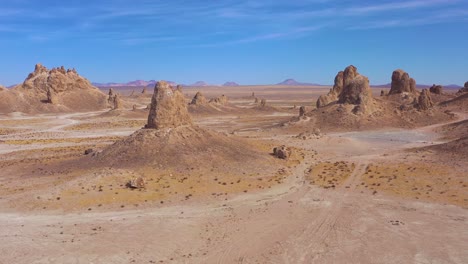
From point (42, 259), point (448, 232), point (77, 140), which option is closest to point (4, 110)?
point (77, 140)

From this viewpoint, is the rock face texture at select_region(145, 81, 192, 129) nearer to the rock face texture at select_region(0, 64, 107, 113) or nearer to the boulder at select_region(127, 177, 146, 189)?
the boulder at select_region(127, 177, 146, 189)

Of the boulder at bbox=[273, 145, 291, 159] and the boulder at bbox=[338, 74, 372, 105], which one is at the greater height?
the boulder at bbox=[338, 74, 372, 105]

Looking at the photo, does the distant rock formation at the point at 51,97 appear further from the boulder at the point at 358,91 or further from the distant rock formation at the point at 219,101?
the boulder at the point at 358,91

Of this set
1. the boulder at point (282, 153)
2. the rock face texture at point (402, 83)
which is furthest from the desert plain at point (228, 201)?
the rock face texture at point (402, 83)

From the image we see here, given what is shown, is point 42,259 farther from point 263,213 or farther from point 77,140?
point 77,140

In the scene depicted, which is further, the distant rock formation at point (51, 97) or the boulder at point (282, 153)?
the distant rock formation at point (51, 97)

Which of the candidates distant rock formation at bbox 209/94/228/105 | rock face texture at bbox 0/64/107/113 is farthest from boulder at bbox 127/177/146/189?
rock face texture at bbox 0/64/107/113
